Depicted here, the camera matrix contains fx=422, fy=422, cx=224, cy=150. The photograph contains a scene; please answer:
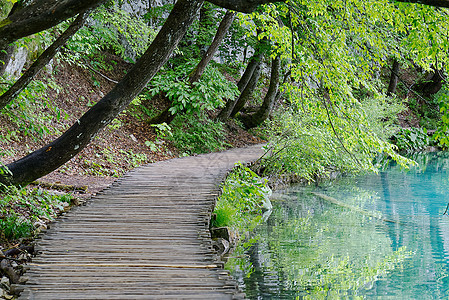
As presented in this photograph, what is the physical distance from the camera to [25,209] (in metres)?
5.57

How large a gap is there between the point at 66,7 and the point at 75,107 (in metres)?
8.47

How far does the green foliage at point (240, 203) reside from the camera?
720cm

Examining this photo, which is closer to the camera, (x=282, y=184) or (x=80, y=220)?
(x=80, y=220)

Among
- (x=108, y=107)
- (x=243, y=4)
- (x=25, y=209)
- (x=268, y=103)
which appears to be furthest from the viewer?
(x=268, y=103)

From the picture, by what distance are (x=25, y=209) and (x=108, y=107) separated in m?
1.83

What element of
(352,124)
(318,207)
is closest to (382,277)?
(352,124)

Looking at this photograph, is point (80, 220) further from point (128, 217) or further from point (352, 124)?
A: point (352, 124)

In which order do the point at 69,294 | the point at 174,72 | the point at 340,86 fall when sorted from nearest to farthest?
the point at 69,294 → the point at 340,86 → the point at 174,72

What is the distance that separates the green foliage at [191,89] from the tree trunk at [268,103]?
3592mm

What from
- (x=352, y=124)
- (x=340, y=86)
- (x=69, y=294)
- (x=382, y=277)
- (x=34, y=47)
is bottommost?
(x=382, y=277)

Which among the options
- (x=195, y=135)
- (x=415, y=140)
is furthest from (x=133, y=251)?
(x=415, y=140)

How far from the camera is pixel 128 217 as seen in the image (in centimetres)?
532

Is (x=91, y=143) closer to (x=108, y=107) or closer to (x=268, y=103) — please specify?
(x=108, y=107)

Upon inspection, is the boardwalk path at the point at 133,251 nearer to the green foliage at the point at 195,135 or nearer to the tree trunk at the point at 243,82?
the green foliage at the point at 195,135
